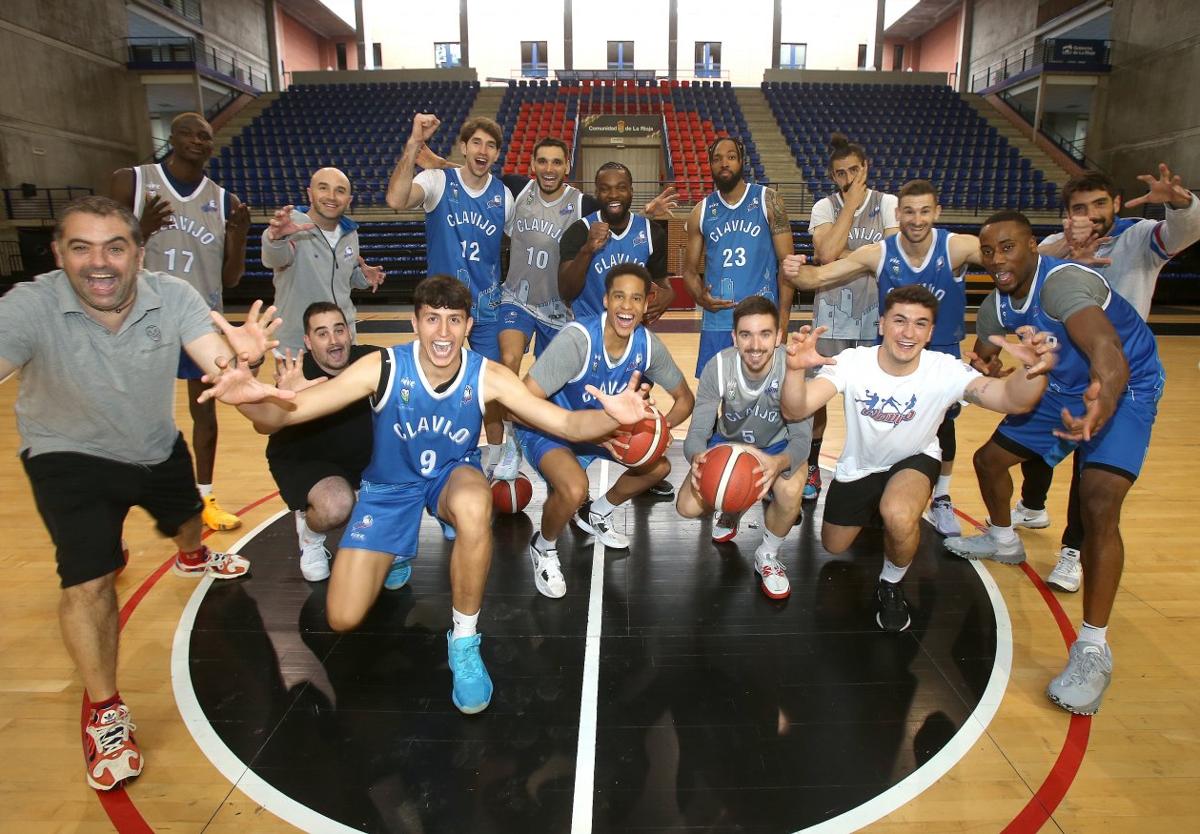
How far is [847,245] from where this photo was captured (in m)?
4.59

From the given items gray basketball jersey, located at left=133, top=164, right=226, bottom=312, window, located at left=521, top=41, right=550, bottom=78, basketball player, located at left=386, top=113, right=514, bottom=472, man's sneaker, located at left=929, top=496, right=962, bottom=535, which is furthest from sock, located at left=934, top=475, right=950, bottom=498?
window, located at left=521, top=41, right=550, bottom=78

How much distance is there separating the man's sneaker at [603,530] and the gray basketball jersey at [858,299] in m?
1.76

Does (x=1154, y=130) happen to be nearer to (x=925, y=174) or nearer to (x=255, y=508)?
(x=925, y=174)

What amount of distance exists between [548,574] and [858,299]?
2.54 metres

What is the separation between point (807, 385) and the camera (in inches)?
127

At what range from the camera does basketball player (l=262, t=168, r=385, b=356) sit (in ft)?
13.1

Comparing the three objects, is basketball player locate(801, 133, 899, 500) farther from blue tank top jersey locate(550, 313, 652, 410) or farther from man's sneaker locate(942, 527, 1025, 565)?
blue tank top jersey locate(550, 313, 652, 410)

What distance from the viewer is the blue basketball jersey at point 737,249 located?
4.50 meters

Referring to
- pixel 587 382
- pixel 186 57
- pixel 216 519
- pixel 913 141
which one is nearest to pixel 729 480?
pixel 587 382

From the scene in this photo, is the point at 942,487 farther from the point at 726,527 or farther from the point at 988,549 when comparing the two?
the point at 726,527

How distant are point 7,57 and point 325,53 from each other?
1623 centimetres

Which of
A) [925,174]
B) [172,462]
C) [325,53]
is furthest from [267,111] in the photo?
[172,462]

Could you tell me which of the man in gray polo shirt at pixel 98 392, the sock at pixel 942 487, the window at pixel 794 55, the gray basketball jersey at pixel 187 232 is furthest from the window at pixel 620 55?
the man in gray polo shirt at pixel 98 392

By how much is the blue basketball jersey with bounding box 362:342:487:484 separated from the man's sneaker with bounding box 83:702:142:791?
120 cm
